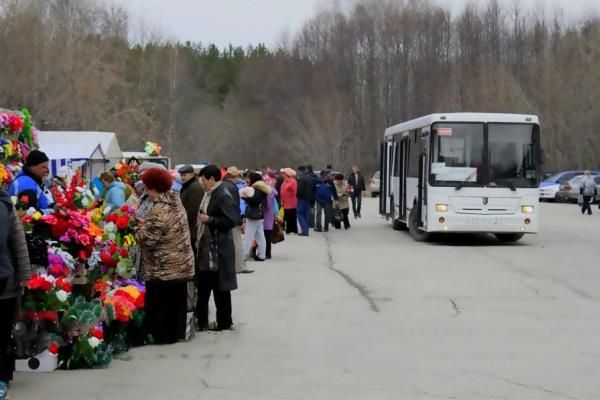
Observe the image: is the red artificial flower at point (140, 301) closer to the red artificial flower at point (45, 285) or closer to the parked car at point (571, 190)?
the red artificial flower at point (45, 285)

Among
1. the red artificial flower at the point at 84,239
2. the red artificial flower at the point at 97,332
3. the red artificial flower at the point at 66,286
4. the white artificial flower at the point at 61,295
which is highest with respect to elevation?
the red artificial flower at the point at 84,239

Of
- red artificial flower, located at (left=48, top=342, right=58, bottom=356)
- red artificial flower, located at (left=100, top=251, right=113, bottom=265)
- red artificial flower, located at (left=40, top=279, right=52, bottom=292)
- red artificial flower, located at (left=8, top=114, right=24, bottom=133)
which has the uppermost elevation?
red artificial flower, located at (left=8, top=114, right=24, bottom=133)

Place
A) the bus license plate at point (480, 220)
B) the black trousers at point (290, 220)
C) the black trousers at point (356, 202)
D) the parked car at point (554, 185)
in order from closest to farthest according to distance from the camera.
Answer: the bus license plate at point (480, 220)
the black trousers at point (290, 220)
the black trousers at point (356, 202)
the parked car at point (554, 185)

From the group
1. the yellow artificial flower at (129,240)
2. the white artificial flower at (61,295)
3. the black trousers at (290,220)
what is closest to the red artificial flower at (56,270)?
the white artificial flower at (61,295)

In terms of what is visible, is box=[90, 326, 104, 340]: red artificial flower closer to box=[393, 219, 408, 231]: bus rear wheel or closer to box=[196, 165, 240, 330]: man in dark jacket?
box=[196, 165, 240, 330]: man in dark jacket

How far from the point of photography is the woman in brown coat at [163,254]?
8.89 m

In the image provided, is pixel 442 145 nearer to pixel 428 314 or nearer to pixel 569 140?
pixel 428 314

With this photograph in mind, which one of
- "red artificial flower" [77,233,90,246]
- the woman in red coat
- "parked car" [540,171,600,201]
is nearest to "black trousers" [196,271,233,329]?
"red artificial flower" [77,233,90,246]

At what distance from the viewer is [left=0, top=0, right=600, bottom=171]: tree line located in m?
63.5

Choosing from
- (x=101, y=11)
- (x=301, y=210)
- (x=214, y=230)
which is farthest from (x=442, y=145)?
(x=101, y=11)

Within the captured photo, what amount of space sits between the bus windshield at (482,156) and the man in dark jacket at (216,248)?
36.4 feet

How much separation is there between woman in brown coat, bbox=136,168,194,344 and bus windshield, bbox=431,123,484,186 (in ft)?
39.6

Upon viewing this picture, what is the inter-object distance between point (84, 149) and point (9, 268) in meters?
19.3

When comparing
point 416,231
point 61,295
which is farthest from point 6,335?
point 416,231
